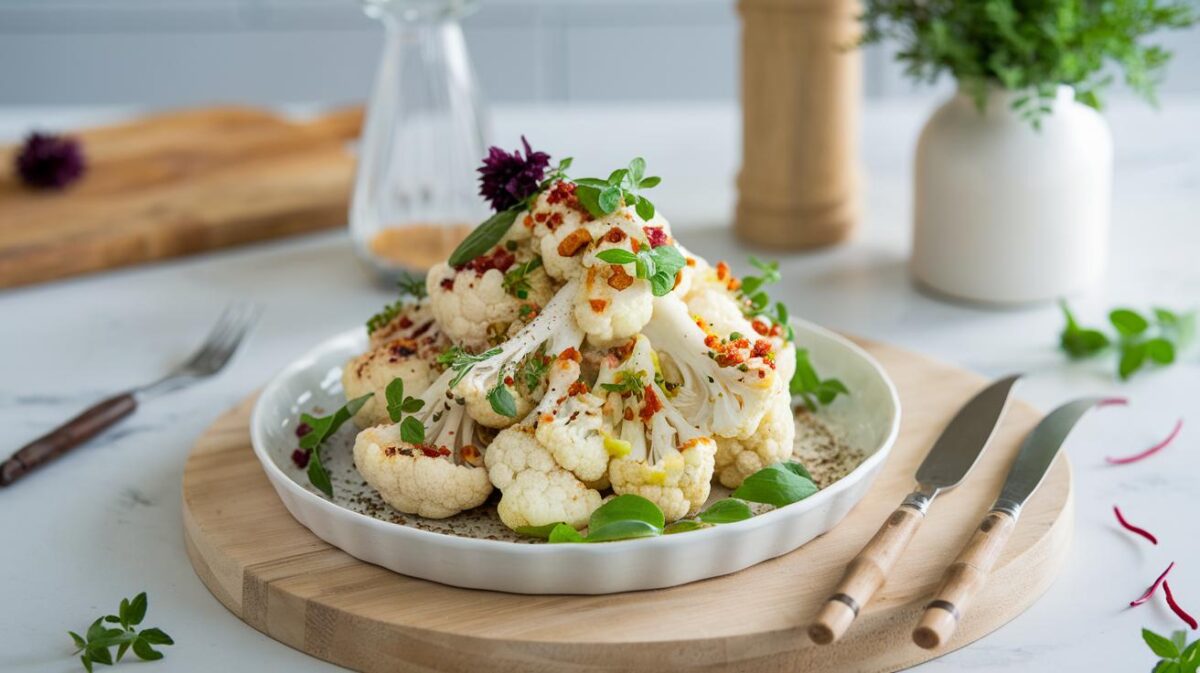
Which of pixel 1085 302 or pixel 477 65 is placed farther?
pixel 477 65

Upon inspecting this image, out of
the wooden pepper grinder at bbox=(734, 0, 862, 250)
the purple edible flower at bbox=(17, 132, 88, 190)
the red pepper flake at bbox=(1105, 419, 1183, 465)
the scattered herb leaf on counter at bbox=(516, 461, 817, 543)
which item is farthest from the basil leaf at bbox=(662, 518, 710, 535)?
the purple edible flower at bbox=(17, 132, 88, 190)

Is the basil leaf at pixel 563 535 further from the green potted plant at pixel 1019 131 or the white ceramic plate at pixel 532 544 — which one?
the green potted plant at pixel 1019 131

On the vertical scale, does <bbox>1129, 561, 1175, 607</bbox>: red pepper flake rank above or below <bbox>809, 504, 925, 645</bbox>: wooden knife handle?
below

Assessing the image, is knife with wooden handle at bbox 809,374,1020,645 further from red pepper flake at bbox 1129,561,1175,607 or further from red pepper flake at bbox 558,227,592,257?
red pepper flake at bbox 558,227,592,257

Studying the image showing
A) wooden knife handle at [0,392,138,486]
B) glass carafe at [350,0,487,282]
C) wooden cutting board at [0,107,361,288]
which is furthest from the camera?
wooden cutting board at [0,107,361,288]

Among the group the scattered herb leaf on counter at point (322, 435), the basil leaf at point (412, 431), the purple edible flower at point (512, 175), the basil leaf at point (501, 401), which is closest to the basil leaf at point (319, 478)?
the scattered herb leaf on counter at point (322, 435)

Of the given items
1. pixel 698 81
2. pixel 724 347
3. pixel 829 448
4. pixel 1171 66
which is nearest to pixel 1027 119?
pixel 829 448

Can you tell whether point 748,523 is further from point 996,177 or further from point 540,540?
point 996,177
